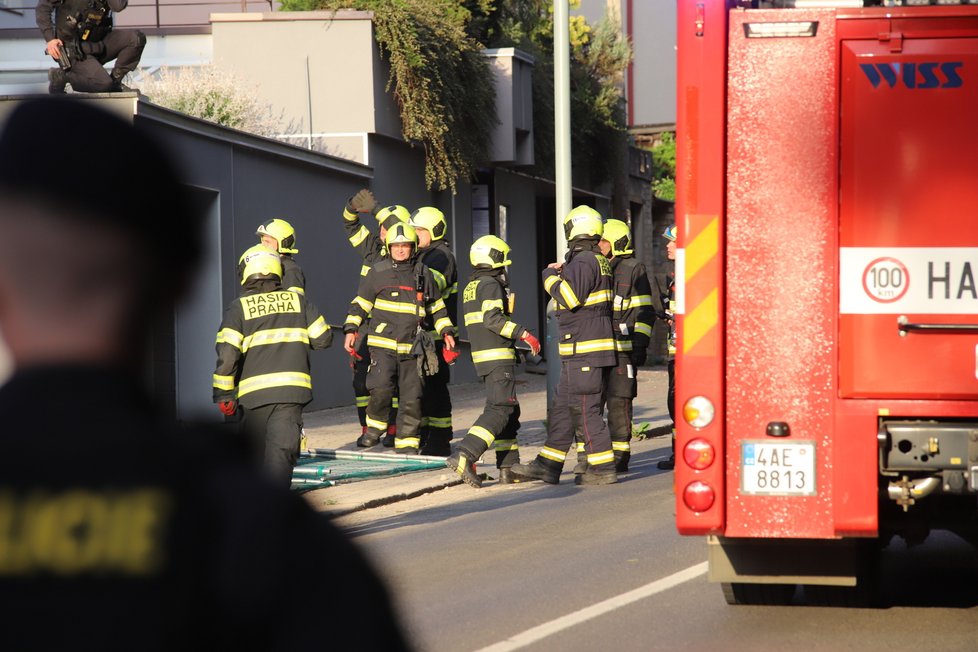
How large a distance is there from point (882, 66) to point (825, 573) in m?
2.16

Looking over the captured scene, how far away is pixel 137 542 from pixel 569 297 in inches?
421

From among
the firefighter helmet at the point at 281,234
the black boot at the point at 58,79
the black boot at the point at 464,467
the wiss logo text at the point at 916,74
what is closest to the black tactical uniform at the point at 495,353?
the black boot at the point at 464,467

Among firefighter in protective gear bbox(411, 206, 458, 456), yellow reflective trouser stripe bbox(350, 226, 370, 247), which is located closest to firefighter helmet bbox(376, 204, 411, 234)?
firefighter in protective gear bbox(411, 206, 458, 456)

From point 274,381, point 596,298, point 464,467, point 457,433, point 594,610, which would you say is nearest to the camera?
point 594,610

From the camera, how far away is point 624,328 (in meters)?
12.9

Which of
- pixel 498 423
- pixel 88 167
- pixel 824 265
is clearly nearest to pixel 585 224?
pixel 498 423

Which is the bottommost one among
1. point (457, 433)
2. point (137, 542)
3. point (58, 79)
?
point (457, 433)

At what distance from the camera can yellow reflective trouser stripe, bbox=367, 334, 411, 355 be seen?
1377 centimetres

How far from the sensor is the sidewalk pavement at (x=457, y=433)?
11633 mm

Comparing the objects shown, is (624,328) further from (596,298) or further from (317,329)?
(317,329)

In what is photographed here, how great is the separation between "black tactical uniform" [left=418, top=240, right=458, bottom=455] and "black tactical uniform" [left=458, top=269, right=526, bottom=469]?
42.4 inches

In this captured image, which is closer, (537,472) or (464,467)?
(464,467)

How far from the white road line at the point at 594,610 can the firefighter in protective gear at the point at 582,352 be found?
3.74 meters

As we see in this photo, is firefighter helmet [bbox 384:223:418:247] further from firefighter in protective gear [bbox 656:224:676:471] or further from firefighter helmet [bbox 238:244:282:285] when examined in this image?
firefighter helmet [bbox 238:244:282:285]
